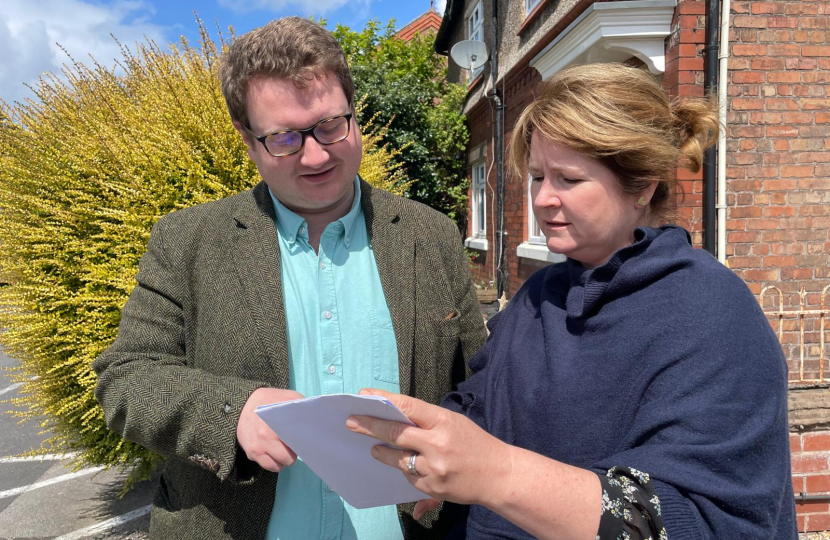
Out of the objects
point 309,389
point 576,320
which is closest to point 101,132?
point 309,389

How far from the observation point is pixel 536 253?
7.00m

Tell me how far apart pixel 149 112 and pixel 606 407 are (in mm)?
3176

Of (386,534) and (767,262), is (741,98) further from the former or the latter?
(386,534)

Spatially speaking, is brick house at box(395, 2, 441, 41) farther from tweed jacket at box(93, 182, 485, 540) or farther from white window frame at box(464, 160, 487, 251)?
tweed jacket at box(93, 182, 485, 540)

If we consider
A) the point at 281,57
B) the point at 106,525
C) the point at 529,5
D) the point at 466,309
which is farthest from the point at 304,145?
the point at 529,5

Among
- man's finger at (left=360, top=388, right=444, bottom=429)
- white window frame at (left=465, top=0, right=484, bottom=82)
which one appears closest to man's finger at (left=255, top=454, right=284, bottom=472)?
man's finger at (left=360, top=388, right=444, bottom=429)

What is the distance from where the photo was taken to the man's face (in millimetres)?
1502

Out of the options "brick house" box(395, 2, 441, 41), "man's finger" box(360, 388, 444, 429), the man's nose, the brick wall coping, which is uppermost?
"brick house" box(395, 2, 441, 41)

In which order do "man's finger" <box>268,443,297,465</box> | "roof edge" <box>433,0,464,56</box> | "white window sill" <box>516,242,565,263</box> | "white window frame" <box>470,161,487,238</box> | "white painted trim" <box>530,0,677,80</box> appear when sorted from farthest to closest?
"roof edge" <box>433,0,464,56</box> → "white window frame" <box>470,161,487,238</box> → "white window sill" <box>516,242,565,263</box> → "white painted trim" <box>530,0,677,80</box> → "man's finger" <box>268,443,297,465</box>

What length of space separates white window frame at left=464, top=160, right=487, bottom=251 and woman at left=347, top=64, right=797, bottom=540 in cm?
918

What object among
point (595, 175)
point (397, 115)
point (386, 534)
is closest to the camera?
point (595, 175)

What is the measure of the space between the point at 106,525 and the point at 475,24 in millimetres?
10608

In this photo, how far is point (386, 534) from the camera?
1538 millimetres

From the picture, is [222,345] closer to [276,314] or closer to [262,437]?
[276,314]
